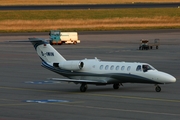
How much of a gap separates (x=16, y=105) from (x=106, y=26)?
86.5 meters

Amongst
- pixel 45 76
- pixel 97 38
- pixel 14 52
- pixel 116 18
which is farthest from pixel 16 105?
pixel 116 18

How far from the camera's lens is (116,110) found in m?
35.8

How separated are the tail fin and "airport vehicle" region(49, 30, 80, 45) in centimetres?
4752

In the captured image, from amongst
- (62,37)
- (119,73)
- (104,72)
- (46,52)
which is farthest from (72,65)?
(62,37)

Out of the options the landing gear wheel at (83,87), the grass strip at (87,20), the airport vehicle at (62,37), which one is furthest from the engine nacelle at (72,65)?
the grass strip at (87,20)

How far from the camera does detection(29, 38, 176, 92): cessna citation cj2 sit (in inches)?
1725

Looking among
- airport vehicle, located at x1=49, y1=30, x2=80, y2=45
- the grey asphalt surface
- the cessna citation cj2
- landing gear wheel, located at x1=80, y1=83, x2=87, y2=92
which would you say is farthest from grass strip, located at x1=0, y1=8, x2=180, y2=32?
landing gear wheel, located at x1=80, y1=83, x2=87, y2=92

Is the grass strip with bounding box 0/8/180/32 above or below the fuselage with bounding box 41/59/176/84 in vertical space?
above

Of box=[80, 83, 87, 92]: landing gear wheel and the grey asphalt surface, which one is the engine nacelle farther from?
the grey asphalt surface

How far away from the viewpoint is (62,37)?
9731 cm

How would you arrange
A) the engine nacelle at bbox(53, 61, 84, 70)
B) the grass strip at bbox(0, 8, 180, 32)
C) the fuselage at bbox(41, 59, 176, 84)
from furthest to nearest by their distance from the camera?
1. the grass strip at bbox(0, 8, 180, 32)
2. the engine nacelle at bbox(53, 61, 84, 70)
3. the fuselage at bbox(41, 59, 176, 84)

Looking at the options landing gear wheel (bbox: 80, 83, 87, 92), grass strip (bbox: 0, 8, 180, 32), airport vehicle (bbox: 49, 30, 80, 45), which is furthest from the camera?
grass strip (bbox: 0, 8, 180, 32)

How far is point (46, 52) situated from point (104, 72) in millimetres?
5348

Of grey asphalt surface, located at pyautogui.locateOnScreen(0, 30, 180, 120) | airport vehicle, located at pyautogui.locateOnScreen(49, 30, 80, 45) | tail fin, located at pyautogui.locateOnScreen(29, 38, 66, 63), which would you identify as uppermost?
airport vehicle, located at pyautogui.locateOnScreen(49, 30, 80, 45)
